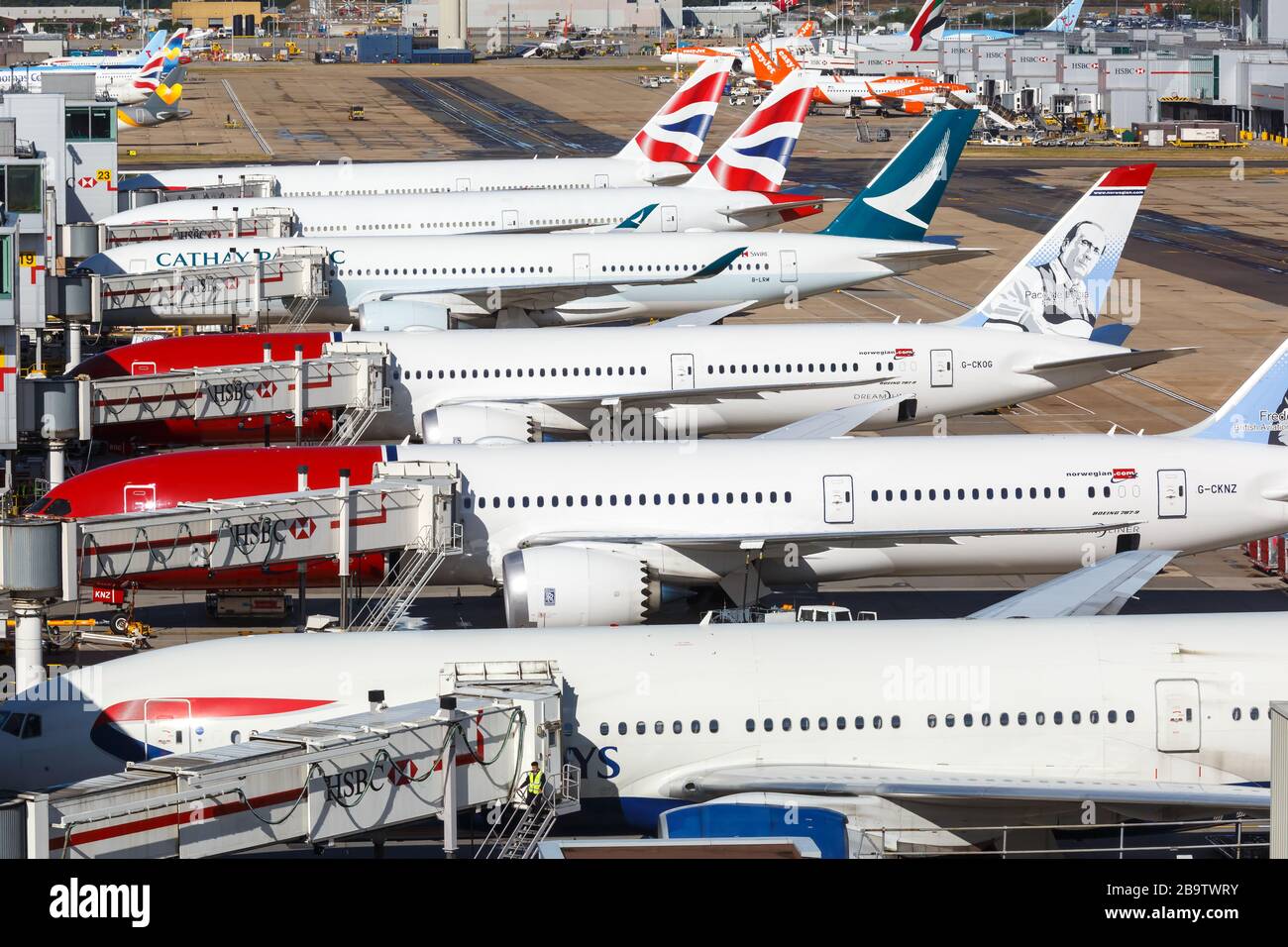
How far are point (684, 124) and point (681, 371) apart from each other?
126 ft

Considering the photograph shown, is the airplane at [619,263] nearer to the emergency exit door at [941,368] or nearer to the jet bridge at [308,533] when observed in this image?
the emergency exit door at [941,368]

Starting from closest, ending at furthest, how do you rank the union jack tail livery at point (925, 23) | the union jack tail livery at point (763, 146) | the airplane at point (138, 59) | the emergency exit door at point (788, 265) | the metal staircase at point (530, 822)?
the metal staircase at point (530, 822)
the emergency exit door at point (788, 265)
the union jack tail livery at point (763, 146)
the airplane at point (138, 59)
the union jack tail livery at point (925, 23)

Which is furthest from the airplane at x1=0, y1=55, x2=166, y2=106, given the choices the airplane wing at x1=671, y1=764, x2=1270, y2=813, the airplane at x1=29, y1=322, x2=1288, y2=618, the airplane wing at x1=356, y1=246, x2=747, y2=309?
the airplane wing at x1=671, y1=764, x2=1270, y2=813

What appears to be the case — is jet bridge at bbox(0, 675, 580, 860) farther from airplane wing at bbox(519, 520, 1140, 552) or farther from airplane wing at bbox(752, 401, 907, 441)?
airplane wing at bbox(752, 401, 907, 441)

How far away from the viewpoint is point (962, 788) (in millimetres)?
23250

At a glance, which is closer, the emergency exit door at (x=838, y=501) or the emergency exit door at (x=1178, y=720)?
the emergency exit door at (x=1178, y=720)

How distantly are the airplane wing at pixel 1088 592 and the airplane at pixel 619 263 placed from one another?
26.1m

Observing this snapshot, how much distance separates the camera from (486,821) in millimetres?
23156

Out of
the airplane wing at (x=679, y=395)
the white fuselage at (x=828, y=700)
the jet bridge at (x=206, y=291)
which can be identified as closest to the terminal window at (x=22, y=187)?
the jet bridge at (x=206, y=291)

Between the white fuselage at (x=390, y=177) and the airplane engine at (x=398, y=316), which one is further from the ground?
the white fuselage at (x=390, y=177)

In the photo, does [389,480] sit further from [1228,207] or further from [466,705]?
[1228,207]

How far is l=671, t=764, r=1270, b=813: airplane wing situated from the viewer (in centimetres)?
2291

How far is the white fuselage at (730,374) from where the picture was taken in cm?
4444

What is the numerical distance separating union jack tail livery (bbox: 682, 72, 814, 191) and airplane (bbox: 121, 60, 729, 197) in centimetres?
886
